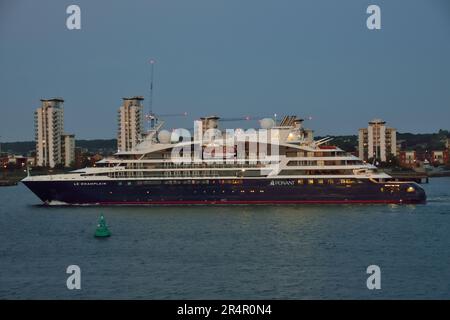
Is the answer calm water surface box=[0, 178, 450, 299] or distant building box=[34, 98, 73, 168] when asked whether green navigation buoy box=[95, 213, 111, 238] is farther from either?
distant building box=[34, 98, 73, 168]

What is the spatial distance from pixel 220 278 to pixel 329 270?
4465 millimetres

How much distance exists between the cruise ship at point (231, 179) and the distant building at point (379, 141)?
93.5 metres

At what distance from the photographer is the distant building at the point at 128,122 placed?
15050 cm

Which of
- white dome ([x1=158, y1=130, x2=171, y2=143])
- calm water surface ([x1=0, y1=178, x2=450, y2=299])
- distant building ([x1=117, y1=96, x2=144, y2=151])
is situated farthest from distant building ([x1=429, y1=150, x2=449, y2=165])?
calm water surface ([x1=0, y1=178, x2=450, y2=299])

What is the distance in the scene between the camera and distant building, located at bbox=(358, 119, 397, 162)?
474 feet

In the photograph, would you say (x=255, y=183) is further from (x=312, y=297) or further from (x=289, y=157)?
(x=312, y=297)

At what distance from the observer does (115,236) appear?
36219 millimetres

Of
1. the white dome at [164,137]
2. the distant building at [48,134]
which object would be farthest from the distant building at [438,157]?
the white dome at [164,137]

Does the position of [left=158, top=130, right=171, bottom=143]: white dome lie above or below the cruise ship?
above

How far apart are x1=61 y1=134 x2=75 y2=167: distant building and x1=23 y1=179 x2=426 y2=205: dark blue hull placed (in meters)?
95.1

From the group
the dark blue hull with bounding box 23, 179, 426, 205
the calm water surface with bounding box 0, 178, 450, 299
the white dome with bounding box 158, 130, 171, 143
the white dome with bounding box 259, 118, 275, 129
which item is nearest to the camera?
the calm water surface with bounding box 0, 178, 450, 299

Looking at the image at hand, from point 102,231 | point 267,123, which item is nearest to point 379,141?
point 267,123

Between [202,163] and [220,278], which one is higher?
[202,163]
